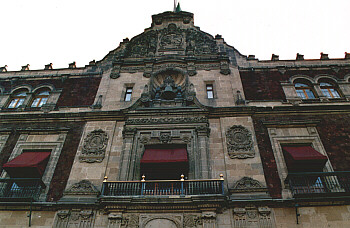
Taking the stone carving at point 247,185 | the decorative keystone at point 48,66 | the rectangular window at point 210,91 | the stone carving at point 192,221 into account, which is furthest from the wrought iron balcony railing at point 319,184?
the decorative keystone at point 48,66

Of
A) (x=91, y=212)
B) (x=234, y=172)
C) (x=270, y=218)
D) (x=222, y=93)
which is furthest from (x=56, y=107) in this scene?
(x=270, y=218)

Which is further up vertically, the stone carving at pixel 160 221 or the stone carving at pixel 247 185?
the stone carving at pixel 247 185

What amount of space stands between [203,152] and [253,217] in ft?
13.4

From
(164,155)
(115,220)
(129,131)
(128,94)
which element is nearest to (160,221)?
(115,220)

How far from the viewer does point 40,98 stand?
20422 millimetres

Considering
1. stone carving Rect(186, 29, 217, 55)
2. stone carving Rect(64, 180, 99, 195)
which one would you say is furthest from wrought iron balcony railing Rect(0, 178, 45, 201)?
stone carving Rect(186, 29, 217, 55)

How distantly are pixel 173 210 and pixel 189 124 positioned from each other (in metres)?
5.41

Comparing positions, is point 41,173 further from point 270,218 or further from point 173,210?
point 270,218

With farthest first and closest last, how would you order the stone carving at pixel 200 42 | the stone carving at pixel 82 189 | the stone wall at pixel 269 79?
the stone carving at pixel 200 42 < the stone wall at pixel 269 79 < the stone carving at pixel 82 189

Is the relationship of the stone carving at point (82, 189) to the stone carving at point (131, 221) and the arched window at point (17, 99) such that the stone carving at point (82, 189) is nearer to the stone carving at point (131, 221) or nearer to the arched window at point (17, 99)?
the stone carving at point (131, 221)

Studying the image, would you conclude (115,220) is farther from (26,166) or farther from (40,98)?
(40,98)

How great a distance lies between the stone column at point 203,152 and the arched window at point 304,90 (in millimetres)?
7498

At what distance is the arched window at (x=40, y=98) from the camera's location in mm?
19922

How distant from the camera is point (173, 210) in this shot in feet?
41.5
